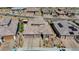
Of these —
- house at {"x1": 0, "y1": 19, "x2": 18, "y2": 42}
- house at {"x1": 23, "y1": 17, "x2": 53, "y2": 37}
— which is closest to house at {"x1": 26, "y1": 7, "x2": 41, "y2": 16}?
house at {"x1": 23, "y1": 17, "x2": 53, "y2": 37}

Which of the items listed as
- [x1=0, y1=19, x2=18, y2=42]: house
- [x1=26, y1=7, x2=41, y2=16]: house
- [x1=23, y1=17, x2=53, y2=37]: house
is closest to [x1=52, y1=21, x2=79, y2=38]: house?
[x1=23, y1=17, x2=53, y2=37]: house

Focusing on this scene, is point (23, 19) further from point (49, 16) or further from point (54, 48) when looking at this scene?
point (54, 48)

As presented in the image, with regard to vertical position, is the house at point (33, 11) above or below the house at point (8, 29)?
above

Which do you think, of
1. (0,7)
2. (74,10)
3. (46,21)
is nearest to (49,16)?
(46,21)

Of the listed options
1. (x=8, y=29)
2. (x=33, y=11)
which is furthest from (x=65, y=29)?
(x=8, y=29)

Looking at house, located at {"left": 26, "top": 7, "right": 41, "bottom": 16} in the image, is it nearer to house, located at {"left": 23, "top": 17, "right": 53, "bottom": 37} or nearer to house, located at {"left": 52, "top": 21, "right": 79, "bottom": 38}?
house, located at {"left": 23, "top": 17, "right": 53, "bottom": 37}

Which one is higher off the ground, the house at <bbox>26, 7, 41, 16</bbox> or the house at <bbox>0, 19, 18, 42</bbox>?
the house at <bbox>26, 7, 41, 16</bbox>

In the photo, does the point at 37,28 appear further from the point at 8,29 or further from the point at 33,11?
the point at 8,29

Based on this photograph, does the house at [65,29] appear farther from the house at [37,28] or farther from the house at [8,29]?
the house at [8,29]

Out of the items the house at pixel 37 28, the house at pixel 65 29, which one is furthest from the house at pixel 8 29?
the house at pixel 65 29
